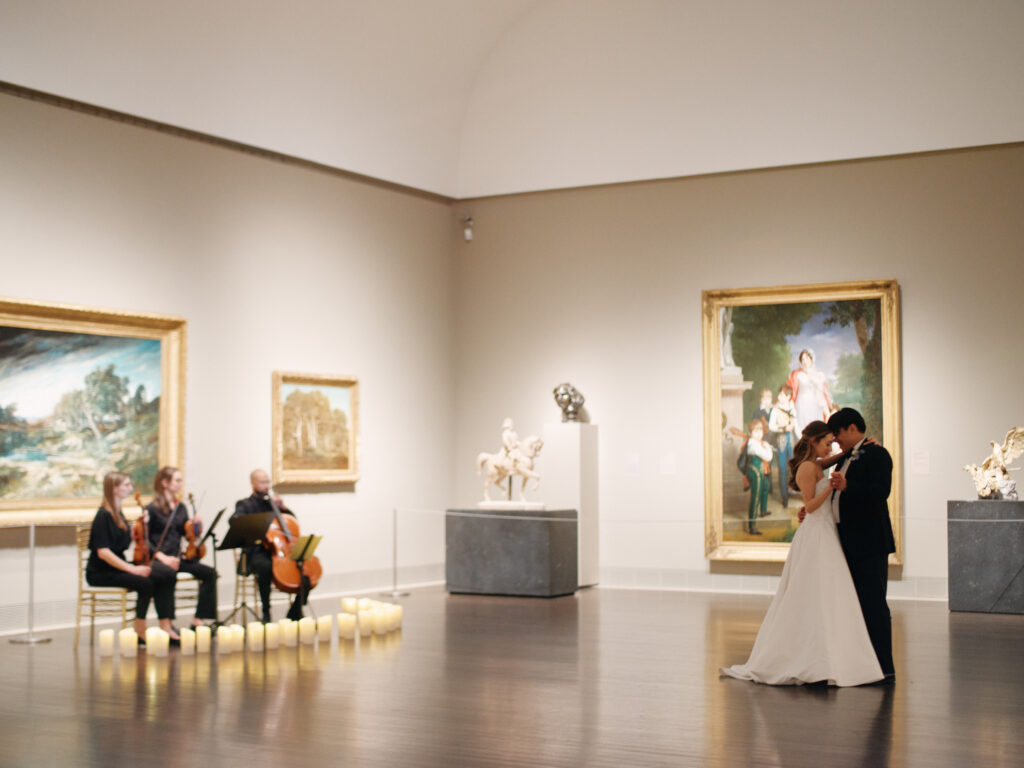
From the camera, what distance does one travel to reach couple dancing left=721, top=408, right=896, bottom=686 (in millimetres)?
8578

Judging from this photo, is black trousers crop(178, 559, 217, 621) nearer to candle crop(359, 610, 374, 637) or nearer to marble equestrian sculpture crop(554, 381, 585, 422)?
candle crop(359, 610, 374, 637)

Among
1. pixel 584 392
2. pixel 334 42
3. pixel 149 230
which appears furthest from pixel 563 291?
pixel 149 230

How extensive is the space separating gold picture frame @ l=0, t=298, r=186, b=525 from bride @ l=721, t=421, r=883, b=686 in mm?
7048

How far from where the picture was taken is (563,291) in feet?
56.8

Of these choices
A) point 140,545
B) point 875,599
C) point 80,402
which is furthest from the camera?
point 80,402

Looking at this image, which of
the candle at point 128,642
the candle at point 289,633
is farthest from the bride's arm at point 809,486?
the candle at point 128,642

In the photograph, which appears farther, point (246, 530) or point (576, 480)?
point (576, 480)

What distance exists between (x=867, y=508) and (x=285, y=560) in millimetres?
5614

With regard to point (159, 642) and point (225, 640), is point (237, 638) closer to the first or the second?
point (225, 640)

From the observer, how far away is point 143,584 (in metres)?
10.8

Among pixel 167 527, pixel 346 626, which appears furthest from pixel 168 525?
pixel 346 626

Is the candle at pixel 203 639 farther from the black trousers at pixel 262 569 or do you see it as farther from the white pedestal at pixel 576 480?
the white pedestal at pixel 576 480

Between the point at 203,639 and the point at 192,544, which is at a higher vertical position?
the point at 192,544

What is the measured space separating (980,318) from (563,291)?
5.45 m
